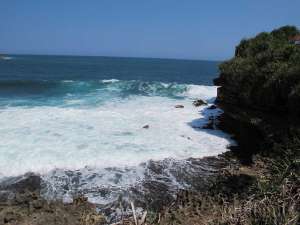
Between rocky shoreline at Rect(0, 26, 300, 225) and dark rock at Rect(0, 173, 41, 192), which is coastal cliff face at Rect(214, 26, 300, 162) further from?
dark rock at Rect(0, 173, 41, 192)

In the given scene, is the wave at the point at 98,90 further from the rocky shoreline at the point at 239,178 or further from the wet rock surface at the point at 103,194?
the wet rock surface at the point at 103,194

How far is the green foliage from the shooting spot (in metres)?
11.6

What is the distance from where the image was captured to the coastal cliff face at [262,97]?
11.6m

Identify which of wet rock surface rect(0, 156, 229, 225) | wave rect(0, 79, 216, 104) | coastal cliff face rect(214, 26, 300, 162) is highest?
coastal cliff face rect(214, 26, 300, 162)

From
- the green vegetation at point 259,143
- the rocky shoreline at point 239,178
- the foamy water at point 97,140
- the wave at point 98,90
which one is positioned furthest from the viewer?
the wave at point 98,90

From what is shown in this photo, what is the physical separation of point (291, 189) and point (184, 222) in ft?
9.05

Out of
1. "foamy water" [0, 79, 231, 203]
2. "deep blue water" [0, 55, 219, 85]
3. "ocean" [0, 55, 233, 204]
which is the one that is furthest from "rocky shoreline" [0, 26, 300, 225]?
"deep blue water" [0, 55, 219, 85]

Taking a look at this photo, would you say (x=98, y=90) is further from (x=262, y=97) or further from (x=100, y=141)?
(x=262, y=97)

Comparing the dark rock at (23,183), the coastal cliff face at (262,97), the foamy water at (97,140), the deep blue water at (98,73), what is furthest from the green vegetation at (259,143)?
the deep blue water at (98,73)

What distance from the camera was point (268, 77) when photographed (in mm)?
12859

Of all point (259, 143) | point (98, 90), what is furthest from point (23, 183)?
→ point (98, 90)

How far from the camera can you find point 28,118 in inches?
679

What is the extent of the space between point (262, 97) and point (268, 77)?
86cm

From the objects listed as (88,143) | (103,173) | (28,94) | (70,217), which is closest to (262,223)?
(70,217)
